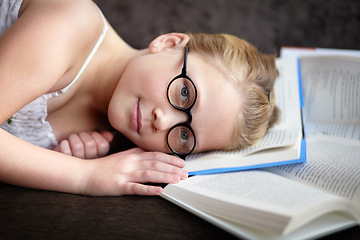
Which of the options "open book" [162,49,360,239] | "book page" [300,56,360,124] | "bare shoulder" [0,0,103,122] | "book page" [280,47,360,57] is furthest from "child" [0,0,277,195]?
"book page" [280,47,360,57]

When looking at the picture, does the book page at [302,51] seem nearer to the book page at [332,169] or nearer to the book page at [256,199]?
the book page at [332,169]

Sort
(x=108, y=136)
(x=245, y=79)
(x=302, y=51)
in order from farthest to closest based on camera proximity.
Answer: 1. (x=302, y=51)
2. (x=108, y=136)
3. (x=245, y=79)

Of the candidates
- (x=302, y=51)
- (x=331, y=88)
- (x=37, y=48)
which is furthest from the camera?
(x=302, y=51)

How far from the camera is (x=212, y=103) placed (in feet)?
3.22

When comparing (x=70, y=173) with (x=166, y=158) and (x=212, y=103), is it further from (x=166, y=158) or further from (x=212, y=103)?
(x=212, y=103)

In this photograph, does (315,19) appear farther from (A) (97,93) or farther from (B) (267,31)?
(A) (97,93)

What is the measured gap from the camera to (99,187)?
858mm

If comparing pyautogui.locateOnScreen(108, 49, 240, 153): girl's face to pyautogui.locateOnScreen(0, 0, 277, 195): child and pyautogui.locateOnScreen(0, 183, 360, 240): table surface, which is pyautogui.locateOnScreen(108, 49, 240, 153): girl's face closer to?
pyautogui.locateOnScreen(0, 0, 277, 195): child

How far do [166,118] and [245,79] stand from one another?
295mm

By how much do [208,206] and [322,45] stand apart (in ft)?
4.22

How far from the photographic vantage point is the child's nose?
3.13 ft

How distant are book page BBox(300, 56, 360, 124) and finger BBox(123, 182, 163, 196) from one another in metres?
0.88

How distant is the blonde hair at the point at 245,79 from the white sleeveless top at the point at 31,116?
38 centimetres

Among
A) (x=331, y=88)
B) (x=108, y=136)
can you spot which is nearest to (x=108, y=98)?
(x=108, y=136)
